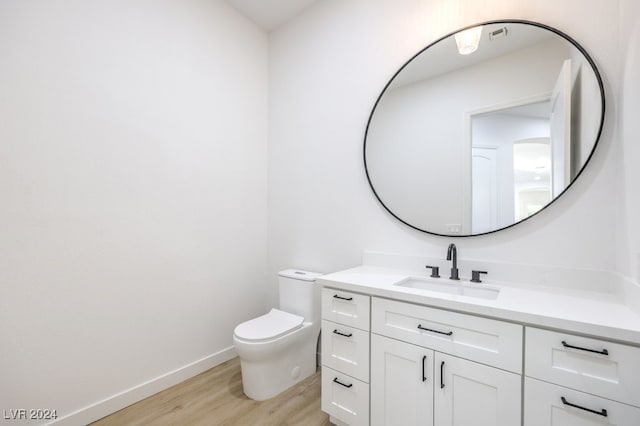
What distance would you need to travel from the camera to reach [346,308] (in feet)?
5.15

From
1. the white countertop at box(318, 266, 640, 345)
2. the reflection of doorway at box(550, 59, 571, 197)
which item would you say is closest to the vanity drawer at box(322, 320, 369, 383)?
the white countertop at box(318, 266, 640, 345)

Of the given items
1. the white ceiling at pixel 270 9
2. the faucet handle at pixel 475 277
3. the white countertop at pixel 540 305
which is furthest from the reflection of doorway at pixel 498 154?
the white ceiling at pixel 270 9

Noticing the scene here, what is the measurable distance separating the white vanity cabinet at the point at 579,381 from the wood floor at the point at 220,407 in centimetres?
113

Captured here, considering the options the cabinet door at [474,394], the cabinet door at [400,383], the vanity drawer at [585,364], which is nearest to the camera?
the vanity drawer at [585,364]

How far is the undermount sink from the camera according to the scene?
1.48 metres

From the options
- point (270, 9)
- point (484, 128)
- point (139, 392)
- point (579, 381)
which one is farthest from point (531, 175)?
point (139, 392)

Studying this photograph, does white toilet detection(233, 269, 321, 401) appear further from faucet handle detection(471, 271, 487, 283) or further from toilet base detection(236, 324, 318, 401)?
faucet handle detection(471, 271, 487, 283)

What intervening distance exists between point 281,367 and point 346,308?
2.54 ft

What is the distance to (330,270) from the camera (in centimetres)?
229

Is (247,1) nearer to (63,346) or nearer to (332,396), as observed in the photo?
(63,346)

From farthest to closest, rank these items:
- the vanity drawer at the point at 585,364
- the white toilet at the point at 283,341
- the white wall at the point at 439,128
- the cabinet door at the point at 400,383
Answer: the white toilet at the point at 283,341 < the white wall at the point at 439,128 < the cabinet door at the point at 400,383 < the vanity drawer at the point at 585,364

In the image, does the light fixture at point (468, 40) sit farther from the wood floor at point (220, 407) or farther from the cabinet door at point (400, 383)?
the wood floor at point (220, 407)

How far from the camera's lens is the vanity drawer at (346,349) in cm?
148

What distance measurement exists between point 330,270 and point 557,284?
141cm
